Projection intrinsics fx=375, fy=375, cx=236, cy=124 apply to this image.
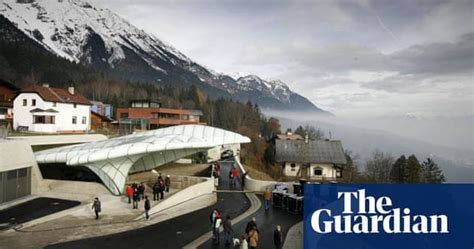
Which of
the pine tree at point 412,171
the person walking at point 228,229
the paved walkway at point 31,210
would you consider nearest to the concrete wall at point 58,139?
the paved walkway at point 31,210

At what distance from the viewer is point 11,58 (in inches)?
4547

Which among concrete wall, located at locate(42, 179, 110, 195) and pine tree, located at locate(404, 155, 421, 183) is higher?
concrete wall, located at locate(42, 179, 110, 195)

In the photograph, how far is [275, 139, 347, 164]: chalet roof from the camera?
49844 millimetres

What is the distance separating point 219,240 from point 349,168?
193ft

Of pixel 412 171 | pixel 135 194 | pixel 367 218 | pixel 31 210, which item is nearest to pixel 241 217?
pixel 135 194

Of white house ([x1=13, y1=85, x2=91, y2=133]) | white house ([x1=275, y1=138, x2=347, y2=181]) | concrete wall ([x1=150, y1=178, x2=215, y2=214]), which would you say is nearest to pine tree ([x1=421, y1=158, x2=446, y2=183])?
white house ([x1=275, y1=138, x2=347, y2=181])

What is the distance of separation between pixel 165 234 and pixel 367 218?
9.93 metres

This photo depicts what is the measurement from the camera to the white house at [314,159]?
4988 cm

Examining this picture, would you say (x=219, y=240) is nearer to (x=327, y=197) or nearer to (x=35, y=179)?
(x=327, y=197)

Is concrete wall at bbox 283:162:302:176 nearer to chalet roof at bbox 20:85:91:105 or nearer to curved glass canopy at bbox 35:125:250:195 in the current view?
curved glass canopy at bbox 35:125:250:195

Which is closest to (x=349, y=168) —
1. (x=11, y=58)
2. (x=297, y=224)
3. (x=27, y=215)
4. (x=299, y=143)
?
(x=299, y=143)

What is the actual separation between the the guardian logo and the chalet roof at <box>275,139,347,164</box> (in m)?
40.6

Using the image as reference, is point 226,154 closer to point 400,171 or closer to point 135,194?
point 135,194

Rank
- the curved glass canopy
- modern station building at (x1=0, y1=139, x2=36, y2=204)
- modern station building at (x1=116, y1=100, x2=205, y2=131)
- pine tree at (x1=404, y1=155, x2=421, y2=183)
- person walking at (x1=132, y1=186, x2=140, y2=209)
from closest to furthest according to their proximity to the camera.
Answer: person walking at (x1=132, y1=186, x2=140, y2=209), modern station building at (x1=0, y1=139, x2=36, y2=204), the curved glass canopy, pine tree at (x1=404, y1=155, x2=421, y2=183), modern station building at (x1=116, y1=100, x2=205, y2=131)
